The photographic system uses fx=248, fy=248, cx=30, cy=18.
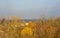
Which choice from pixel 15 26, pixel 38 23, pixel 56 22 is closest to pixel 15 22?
pixel 15 26

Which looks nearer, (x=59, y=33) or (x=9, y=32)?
(x=59, y=33)

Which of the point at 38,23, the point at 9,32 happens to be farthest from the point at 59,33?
the point at 9,32

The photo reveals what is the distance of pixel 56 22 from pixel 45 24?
41 cm

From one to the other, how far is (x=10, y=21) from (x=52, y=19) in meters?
1.72

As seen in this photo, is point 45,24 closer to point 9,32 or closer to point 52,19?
point 52,19

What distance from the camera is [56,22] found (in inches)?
343

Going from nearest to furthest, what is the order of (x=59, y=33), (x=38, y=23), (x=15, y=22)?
(x=59, y=33), (x=38, y=23), (x=15, y=22)

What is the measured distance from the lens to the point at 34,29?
8.69 metres

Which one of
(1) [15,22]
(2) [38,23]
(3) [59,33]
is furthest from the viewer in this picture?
(1) [15,22]

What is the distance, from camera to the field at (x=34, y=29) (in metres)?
8.31

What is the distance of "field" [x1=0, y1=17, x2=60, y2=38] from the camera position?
8.31 m

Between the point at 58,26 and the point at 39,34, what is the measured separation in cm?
72

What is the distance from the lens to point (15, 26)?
9297 mm

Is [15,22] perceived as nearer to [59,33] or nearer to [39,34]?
[39,34]
